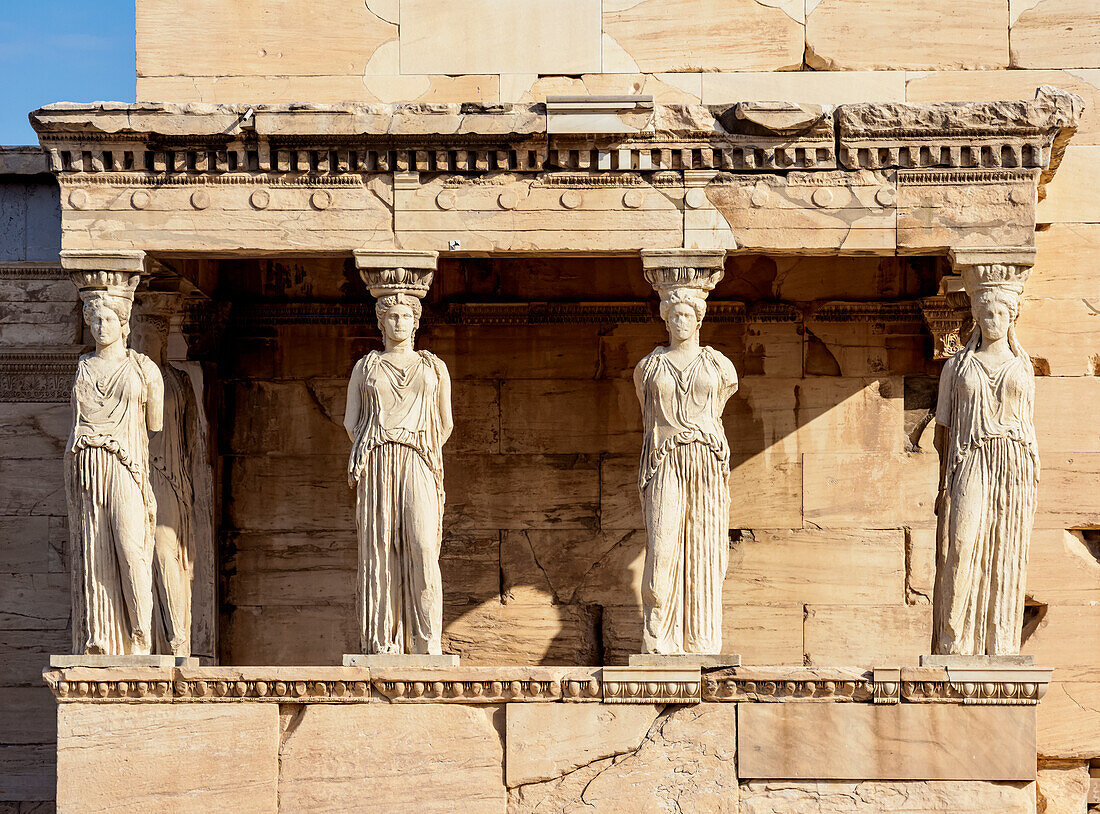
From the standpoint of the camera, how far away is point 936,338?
46.2 ft

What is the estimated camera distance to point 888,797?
11.7m

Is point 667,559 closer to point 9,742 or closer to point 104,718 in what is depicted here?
point 104,718

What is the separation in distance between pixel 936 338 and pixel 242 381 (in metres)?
4.63

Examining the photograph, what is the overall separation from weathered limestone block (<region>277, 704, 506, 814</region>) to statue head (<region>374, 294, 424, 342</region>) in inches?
82.1

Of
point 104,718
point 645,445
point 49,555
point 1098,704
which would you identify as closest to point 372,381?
point 645,445

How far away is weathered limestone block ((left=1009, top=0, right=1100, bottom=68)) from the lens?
13469 millimetres

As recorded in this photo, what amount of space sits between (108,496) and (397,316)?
1908mm

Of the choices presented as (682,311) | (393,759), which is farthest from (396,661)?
(682,311)

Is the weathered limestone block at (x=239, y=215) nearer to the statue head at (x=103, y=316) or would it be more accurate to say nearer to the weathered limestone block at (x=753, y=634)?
the statue head at (x=103, y=316)

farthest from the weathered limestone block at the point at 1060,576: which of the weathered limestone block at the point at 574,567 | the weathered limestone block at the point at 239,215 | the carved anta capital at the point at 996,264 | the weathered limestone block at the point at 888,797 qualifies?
the weathered limestone block at the point at 239,215

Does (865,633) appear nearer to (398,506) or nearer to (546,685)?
(546,685)

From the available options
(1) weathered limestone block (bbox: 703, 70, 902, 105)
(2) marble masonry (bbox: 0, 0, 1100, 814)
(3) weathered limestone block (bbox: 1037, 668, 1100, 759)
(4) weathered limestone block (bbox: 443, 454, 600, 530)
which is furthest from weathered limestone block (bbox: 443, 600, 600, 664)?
(1) weathered limestone block (bbox: 703, 70, 902, 105)

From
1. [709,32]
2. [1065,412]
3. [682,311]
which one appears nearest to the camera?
[682,311]

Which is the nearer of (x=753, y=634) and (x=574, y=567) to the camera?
(x=753, y=634)
